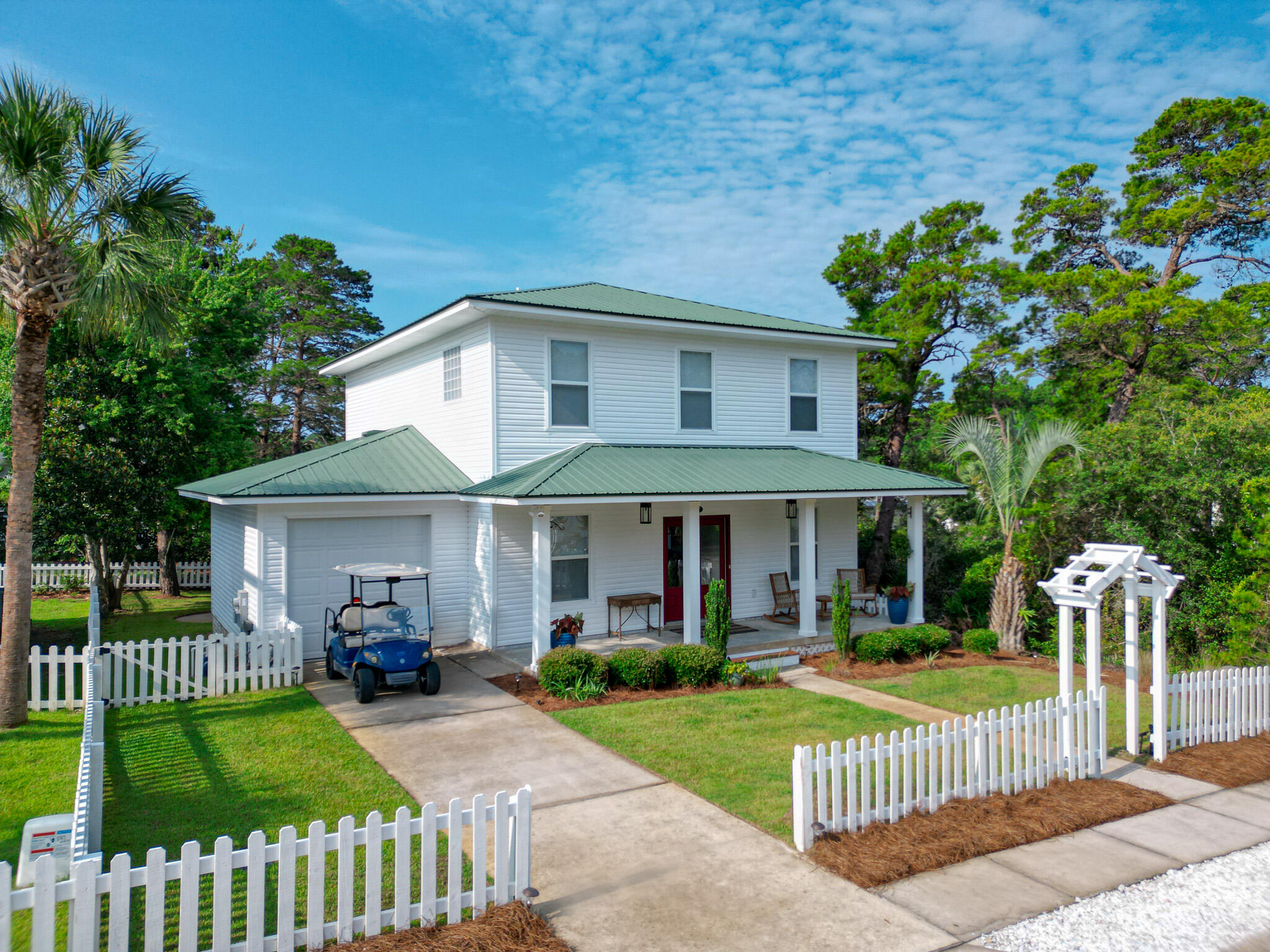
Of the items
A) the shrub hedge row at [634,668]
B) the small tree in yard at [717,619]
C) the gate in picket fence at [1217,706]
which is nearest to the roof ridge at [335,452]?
the shrub hedge row at [634,668]

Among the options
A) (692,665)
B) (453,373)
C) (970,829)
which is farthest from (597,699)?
(453,373)

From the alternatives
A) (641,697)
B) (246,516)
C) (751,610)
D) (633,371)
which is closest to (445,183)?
(633,371)

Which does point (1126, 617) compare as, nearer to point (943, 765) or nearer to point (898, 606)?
point (943, 765)

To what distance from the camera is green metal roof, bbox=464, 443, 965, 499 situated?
12.7 meters

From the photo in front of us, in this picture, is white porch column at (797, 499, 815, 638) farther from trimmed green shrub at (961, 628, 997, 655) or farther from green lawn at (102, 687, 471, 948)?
green lawn at (102, 687, 471, 948)

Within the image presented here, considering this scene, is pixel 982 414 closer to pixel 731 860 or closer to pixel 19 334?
pixel 731 860

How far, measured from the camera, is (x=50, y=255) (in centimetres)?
962

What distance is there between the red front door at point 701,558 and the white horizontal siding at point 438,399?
4135 mm

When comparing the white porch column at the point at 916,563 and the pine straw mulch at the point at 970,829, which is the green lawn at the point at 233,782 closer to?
the pine straw mulch at the point at 970,829

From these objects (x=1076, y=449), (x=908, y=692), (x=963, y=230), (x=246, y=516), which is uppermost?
(x=963, y=230)

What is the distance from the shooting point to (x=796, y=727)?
9906 mm

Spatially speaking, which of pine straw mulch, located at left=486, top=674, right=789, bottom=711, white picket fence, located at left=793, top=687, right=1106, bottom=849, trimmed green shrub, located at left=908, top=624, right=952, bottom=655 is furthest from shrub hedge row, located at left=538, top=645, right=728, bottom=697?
trimmed green shrub, located at left=908, top=624, right=952, bottom=655

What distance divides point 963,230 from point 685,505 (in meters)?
14.8

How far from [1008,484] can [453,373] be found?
1129cm
